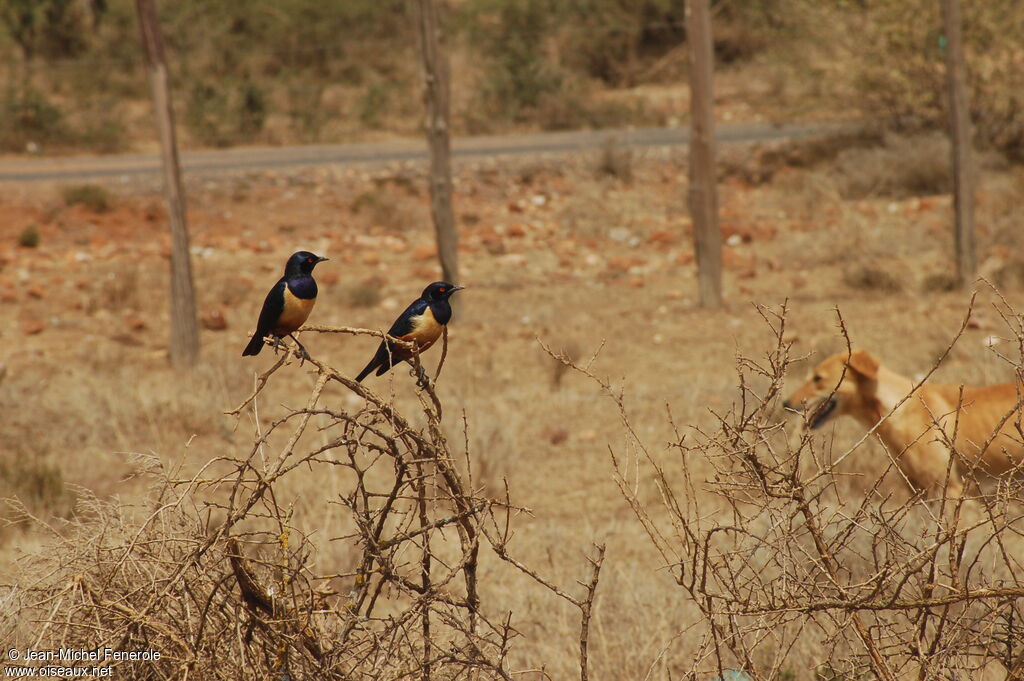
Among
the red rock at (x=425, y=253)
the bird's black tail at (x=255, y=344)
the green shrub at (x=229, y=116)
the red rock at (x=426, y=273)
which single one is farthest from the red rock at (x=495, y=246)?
the bird's black tail at (x=255, y=344)

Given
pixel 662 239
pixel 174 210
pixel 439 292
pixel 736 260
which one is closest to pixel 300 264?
pixel 439 292

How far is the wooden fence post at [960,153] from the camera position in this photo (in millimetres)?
12961

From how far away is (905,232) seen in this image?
16078mm

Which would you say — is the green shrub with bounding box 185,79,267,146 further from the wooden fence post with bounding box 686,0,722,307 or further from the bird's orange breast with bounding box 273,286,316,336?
the bird's orange breast with bounding box 273,286,316,336

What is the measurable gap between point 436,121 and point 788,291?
5.09 meters

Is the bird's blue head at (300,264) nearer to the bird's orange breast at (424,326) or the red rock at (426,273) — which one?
the bird's orange breast at (424,326)

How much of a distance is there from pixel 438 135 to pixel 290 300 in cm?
926

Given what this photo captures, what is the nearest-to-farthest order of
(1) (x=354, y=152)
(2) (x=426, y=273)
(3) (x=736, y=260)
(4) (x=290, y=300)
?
(4) (x=290, y=300)
(2) (x=426, y=273)
(3) (x=736, y=260)
(1) (x=354, y=152)

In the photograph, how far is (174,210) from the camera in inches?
437

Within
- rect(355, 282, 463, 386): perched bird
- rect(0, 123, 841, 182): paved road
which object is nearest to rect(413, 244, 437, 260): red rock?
rect(0, 123, 841, 182): paved road

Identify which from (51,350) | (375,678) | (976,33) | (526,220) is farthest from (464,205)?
(375,678)

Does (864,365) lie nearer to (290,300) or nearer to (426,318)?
(426,318)

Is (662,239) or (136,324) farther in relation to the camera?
(662,239)

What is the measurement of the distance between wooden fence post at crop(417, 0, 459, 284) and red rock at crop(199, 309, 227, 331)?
266 centimetres
